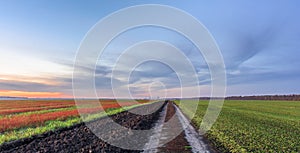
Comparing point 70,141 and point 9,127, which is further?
point 9,127

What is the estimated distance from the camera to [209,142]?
14102 millimetres

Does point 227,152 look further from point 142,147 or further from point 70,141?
point 70,141

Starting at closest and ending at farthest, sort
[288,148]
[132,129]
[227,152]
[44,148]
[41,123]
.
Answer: [44,148] → [227,152] → [288,148] → [132,129] → [41,123]

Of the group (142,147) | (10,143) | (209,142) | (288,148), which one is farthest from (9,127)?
(288,148)

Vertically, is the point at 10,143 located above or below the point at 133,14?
below

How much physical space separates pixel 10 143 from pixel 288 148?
12700 millimetres

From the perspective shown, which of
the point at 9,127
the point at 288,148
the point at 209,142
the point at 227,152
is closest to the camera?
the point at 227,152

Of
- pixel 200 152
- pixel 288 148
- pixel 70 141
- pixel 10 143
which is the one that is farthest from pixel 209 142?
pixel 10 143

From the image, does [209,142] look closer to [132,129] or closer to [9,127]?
[132,129]

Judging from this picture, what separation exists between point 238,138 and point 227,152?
10.8ft

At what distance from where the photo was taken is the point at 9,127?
1827 cm

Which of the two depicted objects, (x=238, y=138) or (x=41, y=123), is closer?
(x=238, y=138)

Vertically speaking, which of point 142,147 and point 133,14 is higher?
point 133,14

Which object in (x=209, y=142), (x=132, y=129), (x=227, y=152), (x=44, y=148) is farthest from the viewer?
(x=132, y=129)
